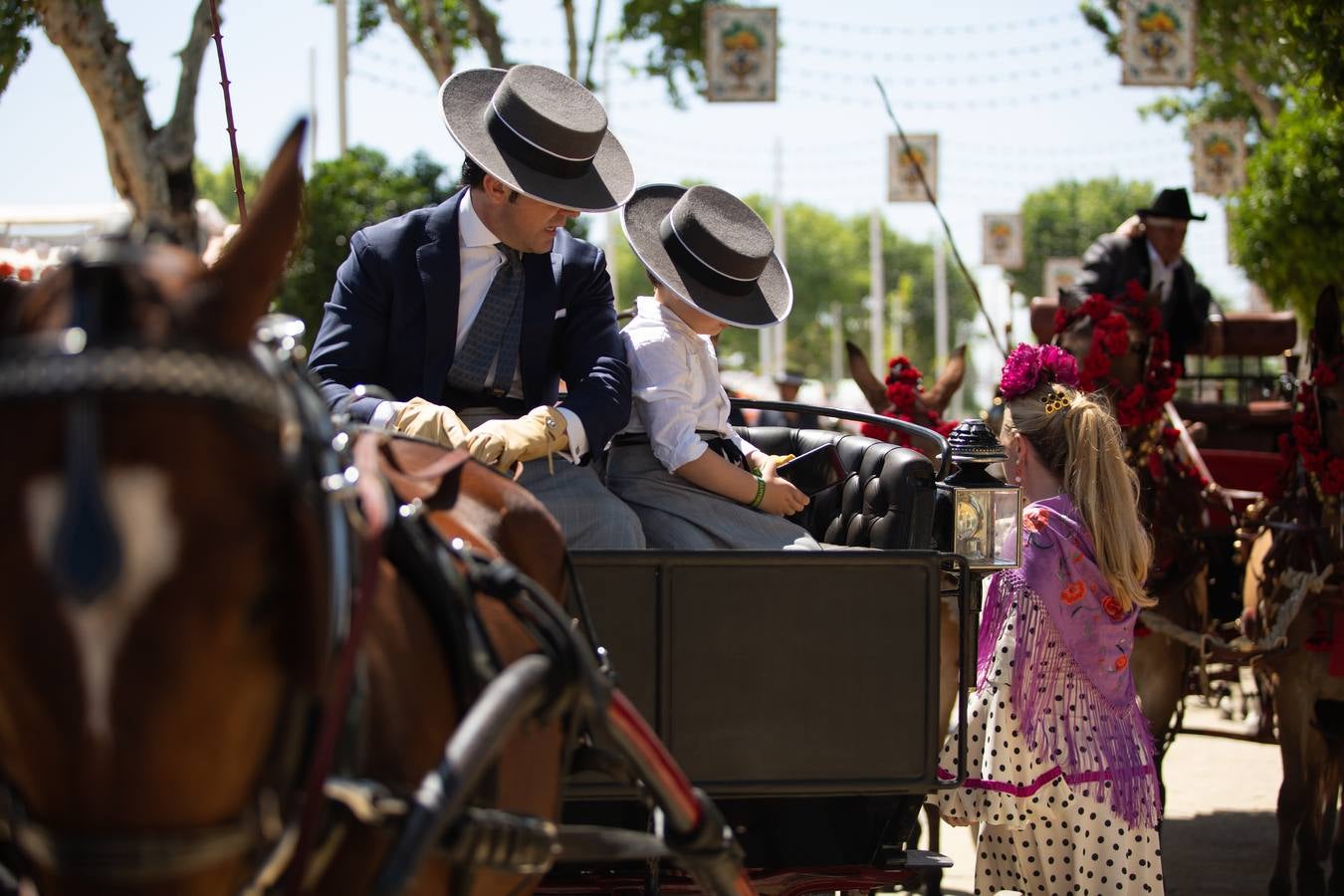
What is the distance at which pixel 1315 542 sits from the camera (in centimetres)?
607

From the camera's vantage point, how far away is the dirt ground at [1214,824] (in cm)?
636

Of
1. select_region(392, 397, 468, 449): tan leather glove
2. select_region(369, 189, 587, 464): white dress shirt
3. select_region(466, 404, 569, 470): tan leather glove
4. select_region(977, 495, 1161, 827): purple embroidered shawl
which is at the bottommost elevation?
select_region(977, 495, 1161, 827): purple embroidered shawl

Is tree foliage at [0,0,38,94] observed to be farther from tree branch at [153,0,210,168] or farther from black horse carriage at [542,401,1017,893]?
black horse carriage at [542,401,1017,893]

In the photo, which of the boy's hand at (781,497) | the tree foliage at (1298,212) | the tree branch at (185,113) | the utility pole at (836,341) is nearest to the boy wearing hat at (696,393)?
the boy's hand at (781,497)

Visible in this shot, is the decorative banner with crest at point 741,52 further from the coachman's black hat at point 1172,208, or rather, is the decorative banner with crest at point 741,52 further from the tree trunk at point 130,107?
the coachman's black hat at point 1172,208

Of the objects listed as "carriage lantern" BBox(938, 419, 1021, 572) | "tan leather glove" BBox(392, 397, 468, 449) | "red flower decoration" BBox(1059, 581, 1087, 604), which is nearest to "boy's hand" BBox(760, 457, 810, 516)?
"carriage lantern" BBox(938, 419, 1021, 572)

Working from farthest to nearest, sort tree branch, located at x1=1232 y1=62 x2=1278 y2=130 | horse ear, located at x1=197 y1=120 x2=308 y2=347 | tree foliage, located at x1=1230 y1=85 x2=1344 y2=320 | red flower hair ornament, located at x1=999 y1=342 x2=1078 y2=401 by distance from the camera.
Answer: tree branch, located at x1=1232 y1=62 x2=1278 y2=130 → tree foliage, located at x1=1230 y1=85 x2=1344 y2=320 → red flower hair ornament, located at x1=999 y1=342 x2=1078 y2=401 → horse ear, located at x1=197 y1=120 x2=308 y2=347

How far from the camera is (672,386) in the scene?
13.4 feet

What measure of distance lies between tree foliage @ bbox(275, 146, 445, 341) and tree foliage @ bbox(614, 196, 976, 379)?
5836cm

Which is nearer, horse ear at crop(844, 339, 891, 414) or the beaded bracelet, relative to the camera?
the beaded bracelet

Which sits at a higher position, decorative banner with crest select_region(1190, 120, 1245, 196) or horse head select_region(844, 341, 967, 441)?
decorative banner with crest select_region(1190, 120, 1245, 196)

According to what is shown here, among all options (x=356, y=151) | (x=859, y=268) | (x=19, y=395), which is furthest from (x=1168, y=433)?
(x=859, y=268)

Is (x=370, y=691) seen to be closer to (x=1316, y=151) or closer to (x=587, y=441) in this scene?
(x=587, y=441)

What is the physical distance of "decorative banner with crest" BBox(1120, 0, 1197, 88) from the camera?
43.2 ft
